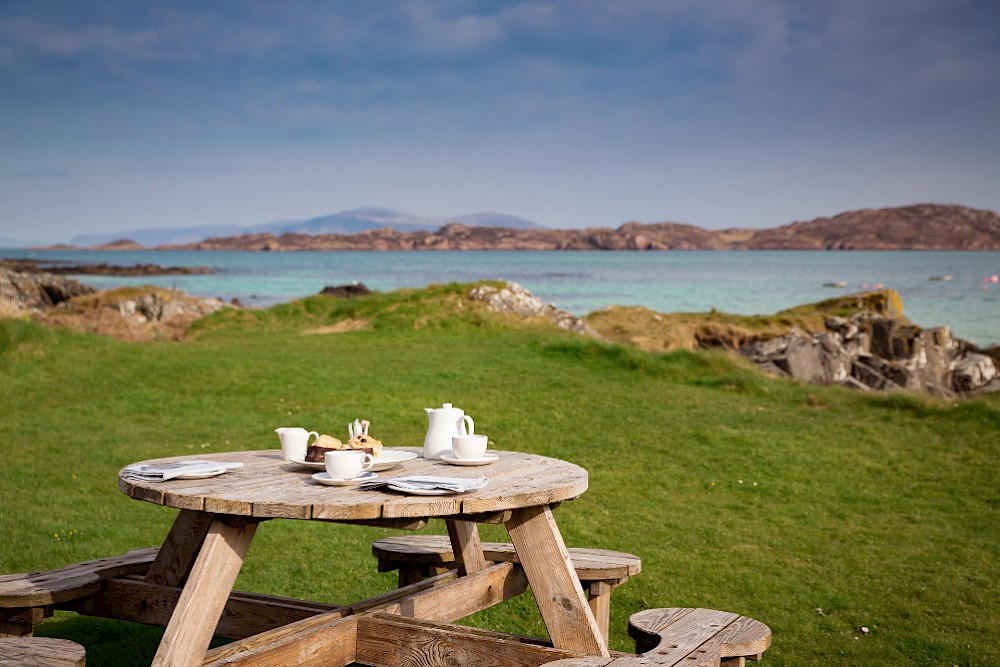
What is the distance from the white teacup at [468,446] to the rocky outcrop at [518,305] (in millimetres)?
14447

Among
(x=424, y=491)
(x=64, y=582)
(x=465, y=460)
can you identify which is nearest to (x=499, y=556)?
(x=465, y=460)

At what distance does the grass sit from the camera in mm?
6008

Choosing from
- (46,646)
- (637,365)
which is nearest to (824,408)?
(637,365)

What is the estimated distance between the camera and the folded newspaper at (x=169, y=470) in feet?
11.2

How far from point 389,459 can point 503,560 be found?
1213mm

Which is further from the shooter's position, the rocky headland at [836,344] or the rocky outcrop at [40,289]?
the rocky outcrop at [40,289]

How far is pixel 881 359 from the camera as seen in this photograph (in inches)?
671

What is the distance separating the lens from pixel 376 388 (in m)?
12.5

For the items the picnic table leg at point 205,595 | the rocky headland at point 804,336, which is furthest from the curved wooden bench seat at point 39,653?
the rocky headland at point 804,336

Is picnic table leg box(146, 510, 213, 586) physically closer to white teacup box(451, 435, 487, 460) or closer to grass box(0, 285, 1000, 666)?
white teacup box(451, 435, 487, 460)

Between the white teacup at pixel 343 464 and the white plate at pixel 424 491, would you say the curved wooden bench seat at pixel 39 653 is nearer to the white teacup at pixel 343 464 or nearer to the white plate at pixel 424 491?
the white teacup at pixel 343 464

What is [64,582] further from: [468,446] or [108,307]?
[108,307]

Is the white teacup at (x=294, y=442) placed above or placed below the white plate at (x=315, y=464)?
above

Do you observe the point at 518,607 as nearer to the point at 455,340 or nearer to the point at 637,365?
the point at 637,365
